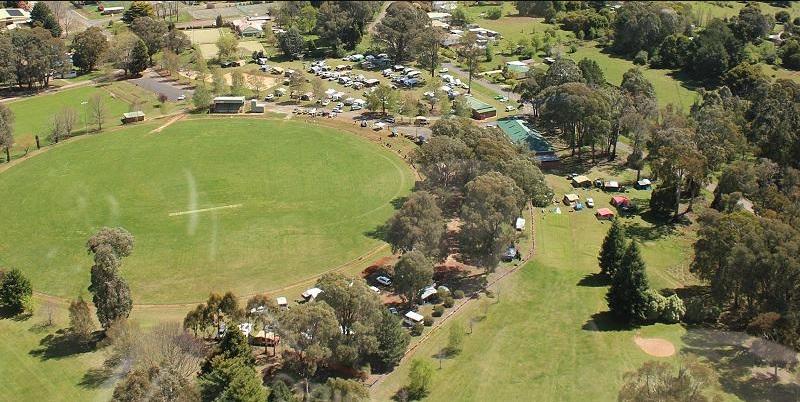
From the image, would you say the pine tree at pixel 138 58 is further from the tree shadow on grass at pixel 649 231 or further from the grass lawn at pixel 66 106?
the tree shadow on grass at pixel 649 231

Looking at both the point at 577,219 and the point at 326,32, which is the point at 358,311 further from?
the point at 326,32

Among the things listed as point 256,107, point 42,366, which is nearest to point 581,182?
point 256,107

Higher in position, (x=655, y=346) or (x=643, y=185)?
(x=643, y=185)

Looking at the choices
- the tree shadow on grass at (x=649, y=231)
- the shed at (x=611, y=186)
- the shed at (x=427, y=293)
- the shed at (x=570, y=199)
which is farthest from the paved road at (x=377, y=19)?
the shed at (x=427, y=293)

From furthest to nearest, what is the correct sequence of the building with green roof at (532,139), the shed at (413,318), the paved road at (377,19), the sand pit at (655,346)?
the paved road at (377,19) < the building with green roof at (532,139) < the shed at (413,318) < the sand pit at (655,346)

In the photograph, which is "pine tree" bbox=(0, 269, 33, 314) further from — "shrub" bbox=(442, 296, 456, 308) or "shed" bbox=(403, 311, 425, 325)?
"shrub" bbox=(442, 296, 456, 308)

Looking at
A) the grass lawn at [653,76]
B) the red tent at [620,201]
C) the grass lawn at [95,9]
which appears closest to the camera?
the red tent at [620,201]

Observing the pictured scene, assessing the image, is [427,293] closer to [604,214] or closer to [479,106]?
[604,214]
